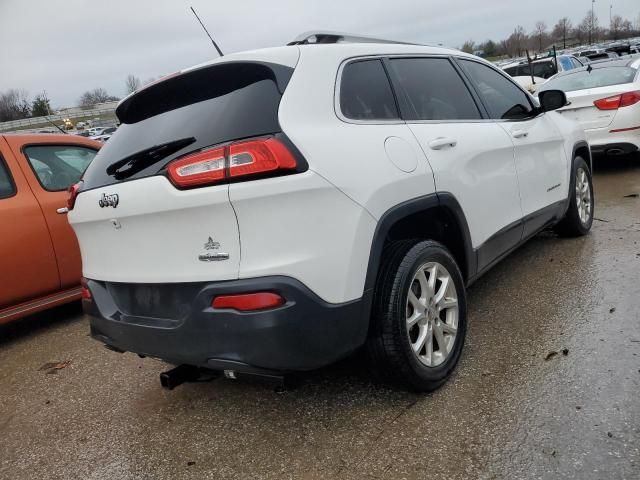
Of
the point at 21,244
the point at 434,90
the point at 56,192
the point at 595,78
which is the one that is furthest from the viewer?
the point at 595,78

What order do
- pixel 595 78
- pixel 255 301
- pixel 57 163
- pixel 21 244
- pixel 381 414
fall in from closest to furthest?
1. pixel 255 301
2. pixel 381 414
3. pixel 21 244
4. pixel 57 163
5. pixel 595 78

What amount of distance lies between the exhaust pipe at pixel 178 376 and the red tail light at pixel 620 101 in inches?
262

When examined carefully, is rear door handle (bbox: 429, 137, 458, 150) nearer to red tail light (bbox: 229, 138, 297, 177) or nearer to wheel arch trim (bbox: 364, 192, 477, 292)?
wheel arch trim (bbox: 364, 192, 477, 292)

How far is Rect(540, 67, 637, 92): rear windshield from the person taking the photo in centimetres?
781

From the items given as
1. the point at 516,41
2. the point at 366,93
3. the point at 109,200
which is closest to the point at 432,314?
the point at 366,93

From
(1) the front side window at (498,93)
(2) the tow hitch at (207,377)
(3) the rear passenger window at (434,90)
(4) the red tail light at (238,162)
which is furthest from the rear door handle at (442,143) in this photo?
(2) the tow hitch at (207,377)

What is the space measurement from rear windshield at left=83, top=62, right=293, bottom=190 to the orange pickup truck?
1.80 meters

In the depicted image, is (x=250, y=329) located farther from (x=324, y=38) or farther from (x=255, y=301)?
(x=324, y=38)

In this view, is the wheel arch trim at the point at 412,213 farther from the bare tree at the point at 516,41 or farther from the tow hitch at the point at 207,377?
the bare tree at the point at 516,41

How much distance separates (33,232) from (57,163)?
80cm

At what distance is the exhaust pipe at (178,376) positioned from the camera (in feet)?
9.02

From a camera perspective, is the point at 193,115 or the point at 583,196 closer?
the point at 193,115

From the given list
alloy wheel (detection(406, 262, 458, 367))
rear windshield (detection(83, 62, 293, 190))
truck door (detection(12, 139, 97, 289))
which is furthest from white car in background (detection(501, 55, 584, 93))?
rear windshield (detection(83, 62, 293, 190))

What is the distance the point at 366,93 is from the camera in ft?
9.52
